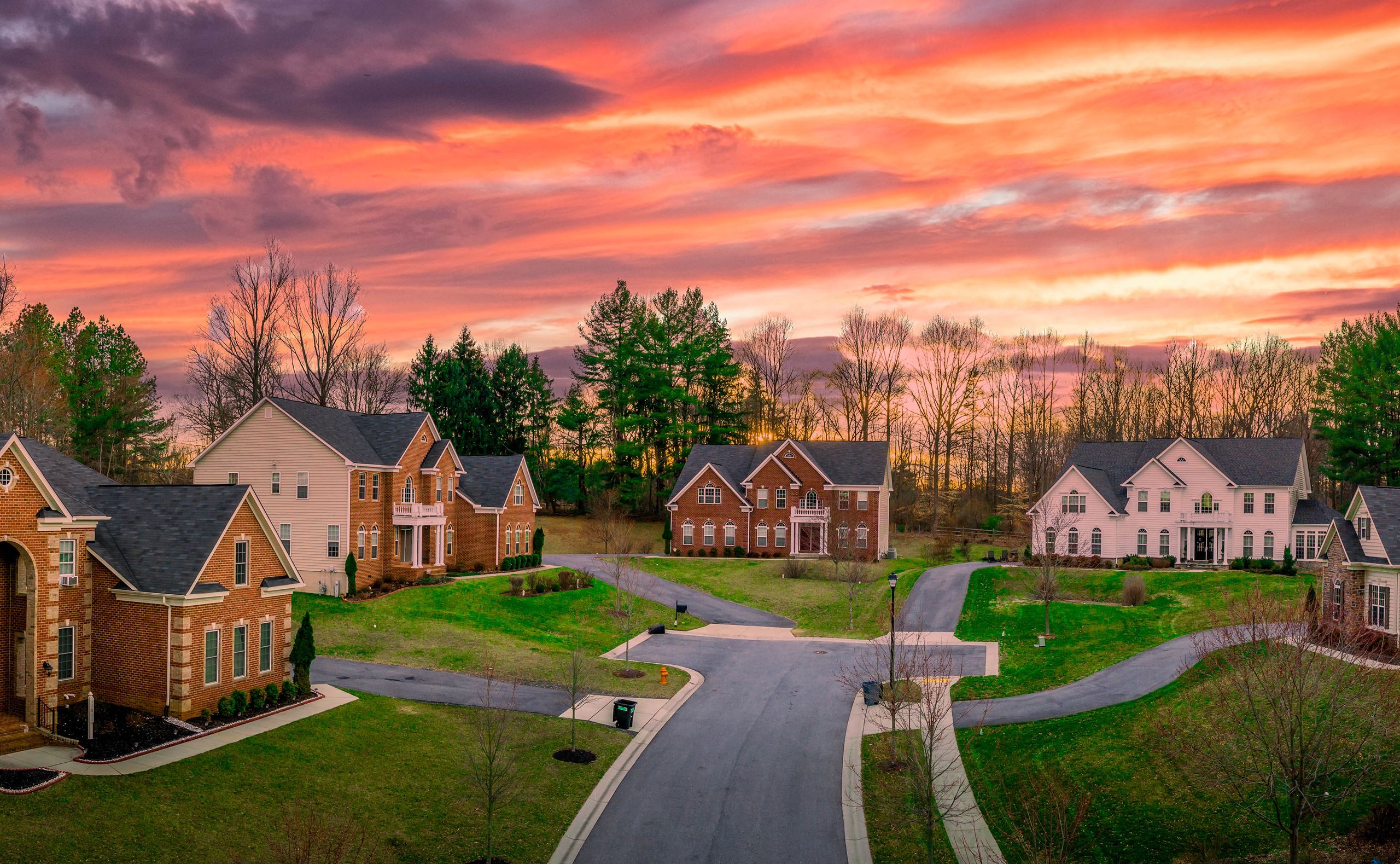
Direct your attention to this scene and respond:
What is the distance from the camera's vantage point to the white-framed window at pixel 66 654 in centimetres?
2252

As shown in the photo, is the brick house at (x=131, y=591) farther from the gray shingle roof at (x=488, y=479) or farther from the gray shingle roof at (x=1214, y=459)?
the gray shingle roof at (x=1214, y=459)

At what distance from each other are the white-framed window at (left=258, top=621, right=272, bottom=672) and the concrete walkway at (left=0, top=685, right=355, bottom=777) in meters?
2.25

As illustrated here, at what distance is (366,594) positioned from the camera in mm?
43594

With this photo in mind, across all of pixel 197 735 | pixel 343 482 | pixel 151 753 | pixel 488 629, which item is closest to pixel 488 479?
pixel 343 482

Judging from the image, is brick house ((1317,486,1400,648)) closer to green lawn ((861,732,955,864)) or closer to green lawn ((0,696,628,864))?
green lawn ((861,732,955,864))

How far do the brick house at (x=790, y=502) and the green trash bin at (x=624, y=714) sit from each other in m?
38.6

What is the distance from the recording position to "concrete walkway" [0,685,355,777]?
18844mm

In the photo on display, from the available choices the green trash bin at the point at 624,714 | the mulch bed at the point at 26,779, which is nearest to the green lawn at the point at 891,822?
the green trash bin at the point at 624,714

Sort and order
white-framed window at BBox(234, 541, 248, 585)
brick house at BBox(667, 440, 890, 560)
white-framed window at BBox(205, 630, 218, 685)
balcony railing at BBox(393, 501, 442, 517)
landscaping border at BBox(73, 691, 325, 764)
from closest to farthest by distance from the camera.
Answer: landscaping border at BBox(73, 691, 325, 764) → white-framed window at BBox(205, 630, 218, 685) → white-framed window at BBox(234, 541, 248, 585) → balcony railing at BBox(393, 501, 442, 517) → brick house at BBox(667, 440, 890, 560)

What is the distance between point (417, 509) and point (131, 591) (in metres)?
24.8

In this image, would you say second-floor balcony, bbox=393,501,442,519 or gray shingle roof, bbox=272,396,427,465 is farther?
second-floor balcony, bbox=393,501,442,519

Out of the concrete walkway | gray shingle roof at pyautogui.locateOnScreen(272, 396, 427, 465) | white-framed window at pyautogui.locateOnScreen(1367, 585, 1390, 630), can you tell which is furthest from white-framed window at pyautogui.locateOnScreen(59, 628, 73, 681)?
white-framed window at pyautogui.locateOnScreen(1367, 585, 1390, 630)

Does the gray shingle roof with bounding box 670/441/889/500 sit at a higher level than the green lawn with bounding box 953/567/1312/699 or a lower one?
higher

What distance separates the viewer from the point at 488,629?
3959 cm
